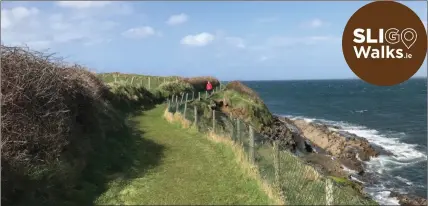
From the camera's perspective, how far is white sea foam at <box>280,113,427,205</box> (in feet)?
98.1

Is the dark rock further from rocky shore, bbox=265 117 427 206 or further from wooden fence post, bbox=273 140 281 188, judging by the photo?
wooden fence post, bbox=273 140 281 188

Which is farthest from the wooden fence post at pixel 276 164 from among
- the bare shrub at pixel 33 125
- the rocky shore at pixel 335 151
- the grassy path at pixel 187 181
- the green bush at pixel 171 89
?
the green bush at pixel 171 89

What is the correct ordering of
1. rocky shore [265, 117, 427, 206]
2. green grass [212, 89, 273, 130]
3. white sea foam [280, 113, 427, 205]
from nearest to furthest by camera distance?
white sea foam [280, 113, 427, 205], rocky shore [265, 117, 427, 206], green grass [212, 89, 273, 130]

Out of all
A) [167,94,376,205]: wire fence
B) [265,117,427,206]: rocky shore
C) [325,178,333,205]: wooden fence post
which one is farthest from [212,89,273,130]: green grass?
[325,178,333,205]: wooden fence post

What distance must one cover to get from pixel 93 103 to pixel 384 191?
21.3 m

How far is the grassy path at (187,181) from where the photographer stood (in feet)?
40.1

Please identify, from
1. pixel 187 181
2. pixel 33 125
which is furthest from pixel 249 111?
pixel 33 125

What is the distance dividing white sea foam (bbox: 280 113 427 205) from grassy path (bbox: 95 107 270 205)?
15.5m

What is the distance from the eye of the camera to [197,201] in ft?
39.4

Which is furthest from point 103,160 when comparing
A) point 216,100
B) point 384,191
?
point 216,100

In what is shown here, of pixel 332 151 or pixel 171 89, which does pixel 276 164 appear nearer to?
pixel 332 151

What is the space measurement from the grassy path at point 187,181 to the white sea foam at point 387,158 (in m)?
15.5

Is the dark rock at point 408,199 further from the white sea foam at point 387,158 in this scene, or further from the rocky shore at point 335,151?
the white sea foam at point 387,158

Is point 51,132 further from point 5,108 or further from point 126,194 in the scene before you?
point 126,194
